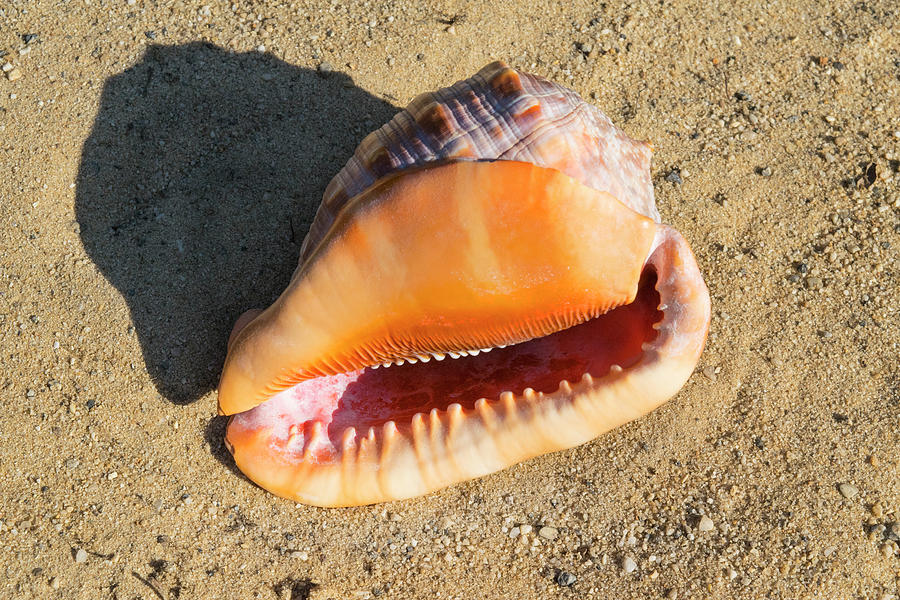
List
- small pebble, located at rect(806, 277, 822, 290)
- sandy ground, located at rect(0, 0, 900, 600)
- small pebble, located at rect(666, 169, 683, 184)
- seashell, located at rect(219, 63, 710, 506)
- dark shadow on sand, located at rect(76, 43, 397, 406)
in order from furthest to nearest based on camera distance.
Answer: small pebble, located at rect(666, 169, 683, 184) → small pebble, located at rect(806, 277, 822, 290) → dark shadow on sand, located at rect(76, 43, 397, 406) → sandy ground, located at rect(0, 0, 900, 600) → seashell, located at rect(219, 63, 710, 506)

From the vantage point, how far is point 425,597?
2572 millimetres

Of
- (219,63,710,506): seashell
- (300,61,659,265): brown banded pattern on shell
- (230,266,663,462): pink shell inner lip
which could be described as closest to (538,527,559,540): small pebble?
Answer: (219,63,710,506): seashell

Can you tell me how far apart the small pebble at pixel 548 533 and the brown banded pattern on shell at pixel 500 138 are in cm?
100

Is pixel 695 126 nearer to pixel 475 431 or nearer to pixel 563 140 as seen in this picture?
pixel 563 140

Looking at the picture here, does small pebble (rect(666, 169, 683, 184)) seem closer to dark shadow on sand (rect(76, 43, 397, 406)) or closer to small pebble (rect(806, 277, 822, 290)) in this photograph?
small pebble (rect(806, 277, 822, 290))

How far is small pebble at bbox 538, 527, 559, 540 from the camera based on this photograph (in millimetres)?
2639

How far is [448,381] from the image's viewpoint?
284cm

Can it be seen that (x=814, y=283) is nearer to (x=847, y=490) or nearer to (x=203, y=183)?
(x=847, y=490)

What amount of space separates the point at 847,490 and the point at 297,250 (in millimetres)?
1917

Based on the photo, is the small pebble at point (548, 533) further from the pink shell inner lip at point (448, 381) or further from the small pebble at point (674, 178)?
the small pebble at point (674, 178)

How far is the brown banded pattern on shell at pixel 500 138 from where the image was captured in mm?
2377

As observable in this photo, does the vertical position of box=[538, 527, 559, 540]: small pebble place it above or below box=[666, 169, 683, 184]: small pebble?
below

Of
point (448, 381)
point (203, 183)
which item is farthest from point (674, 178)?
point (203, 183)

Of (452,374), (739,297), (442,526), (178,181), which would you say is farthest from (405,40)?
(442,526)
